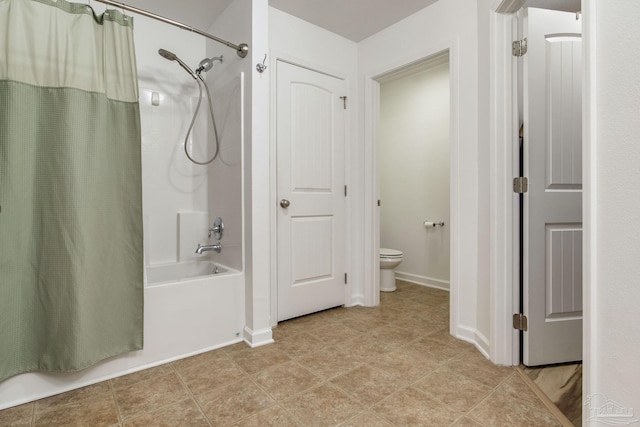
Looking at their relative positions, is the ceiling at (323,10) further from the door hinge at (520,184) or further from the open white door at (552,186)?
the door hinge at (520,184)

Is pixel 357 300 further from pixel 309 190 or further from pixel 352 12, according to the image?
pixel 352 12

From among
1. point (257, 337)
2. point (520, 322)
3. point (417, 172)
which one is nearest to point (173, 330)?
point (257, 337)

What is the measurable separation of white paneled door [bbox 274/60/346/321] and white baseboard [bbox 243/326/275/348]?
1.07ft

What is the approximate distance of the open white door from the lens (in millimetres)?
1755

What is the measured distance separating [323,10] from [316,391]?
2.63 meters

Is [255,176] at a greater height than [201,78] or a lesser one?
lesser

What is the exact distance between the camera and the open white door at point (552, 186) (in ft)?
5.76

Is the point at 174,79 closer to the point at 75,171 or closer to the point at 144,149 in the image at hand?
the point at 144,149

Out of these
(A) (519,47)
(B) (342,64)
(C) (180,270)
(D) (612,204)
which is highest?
(B) (342,64)

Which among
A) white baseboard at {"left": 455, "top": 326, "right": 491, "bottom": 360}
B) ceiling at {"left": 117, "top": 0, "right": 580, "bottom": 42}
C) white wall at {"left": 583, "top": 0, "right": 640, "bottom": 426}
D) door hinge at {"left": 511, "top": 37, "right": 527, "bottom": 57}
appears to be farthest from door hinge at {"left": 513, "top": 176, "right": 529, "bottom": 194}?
ceiling at {"left": 117, "top": 0, "right": 580, "bottom": 42}

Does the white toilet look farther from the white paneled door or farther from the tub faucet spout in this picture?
the tub faucet spout

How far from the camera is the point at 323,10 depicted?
7.97ft

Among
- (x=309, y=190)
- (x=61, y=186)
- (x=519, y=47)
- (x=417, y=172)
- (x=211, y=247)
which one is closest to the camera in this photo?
(x=61, y=186)

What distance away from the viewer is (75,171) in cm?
156
